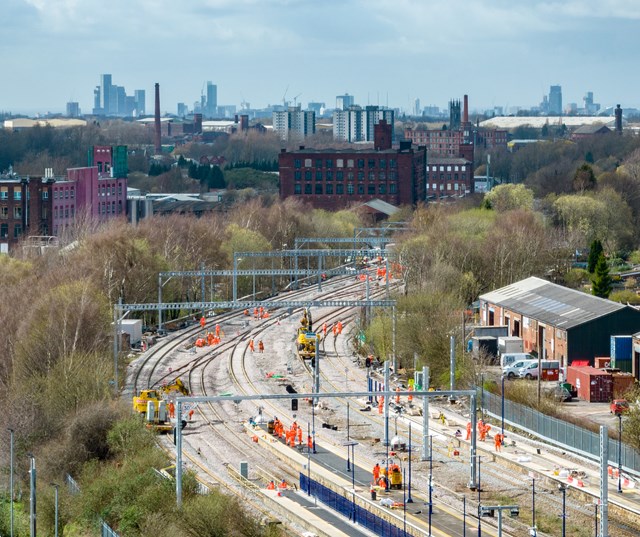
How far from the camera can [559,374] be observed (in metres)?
55.4

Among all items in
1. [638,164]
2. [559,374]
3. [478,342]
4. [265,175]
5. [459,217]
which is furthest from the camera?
[265,175]

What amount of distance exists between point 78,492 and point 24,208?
2833 inches

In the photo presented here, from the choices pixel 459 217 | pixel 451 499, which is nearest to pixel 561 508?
pixel 451 499

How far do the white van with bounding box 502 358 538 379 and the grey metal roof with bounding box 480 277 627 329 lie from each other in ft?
8.79

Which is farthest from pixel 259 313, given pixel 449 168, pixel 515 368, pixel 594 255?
pixel 449 168

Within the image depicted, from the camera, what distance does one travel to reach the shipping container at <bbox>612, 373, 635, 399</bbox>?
5091 cm

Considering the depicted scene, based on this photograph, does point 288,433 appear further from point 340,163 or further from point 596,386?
point 340,163

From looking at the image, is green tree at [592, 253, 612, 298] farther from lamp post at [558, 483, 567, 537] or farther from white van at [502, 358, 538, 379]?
lamp post at [558, 483, 567, 537]

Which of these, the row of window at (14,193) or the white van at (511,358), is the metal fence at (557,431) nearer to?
the white van at (511,358)

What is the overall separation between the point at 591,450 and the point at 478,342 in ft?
62.4

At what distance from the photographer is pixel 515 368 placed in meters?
55.6

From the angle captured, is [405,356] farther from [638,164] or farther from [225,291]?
[638,164]

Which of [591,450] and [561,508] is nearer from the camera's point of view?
[561,508]

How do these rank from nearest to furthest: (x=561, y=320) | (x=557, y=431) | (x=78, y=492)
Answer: (x=78, y=492), (x=557, y=431), (x=561, y=320)
